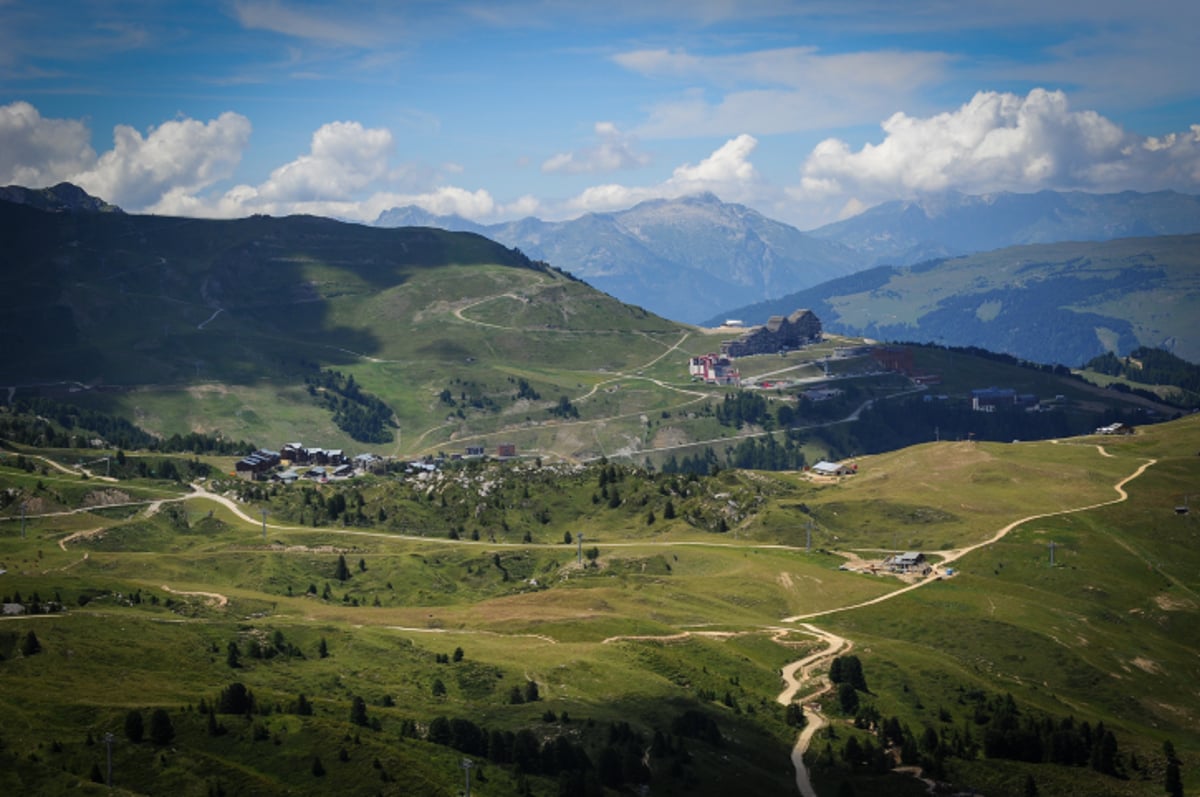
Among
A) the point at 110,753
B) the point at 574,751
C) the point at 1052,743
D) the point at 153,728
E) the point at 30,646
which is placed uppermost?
the point at 30,646

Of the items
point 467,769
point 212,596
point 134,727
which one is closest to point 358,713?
point 467,769

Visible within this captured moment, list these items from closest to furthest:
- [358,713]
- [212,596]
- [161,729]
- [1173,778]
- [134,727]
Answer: [134,727] < [161,729] < [358,713] < [1173,778] < [212,596]

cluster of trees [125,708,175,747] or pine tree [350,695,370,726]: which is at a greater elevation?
cluster of trees [125,708,175,747]

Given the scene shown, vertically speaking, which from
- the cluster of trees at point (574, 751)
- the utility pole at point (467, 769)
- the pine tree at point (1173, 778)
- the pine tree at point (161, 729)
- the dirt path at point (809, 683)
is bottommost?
the pine tree at point (1173, 778)

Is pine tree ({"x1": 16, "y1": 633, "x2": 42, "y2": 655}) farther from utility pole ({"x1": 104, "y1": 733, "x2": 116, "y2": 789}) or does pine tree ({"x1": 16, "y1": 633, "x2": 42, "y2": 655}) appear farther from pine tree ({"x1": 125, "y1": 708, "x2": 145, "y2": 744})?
utility pole ({"x1": 104, "y1": 733, "x2": 116, "y2": 789})

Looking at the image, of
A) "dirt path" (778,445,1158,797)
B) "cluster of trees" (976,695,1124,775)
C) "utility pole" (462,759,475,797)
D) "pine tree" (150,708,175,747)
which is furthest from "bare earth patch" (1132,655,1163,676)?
"pine tree" (150,708,175,747)

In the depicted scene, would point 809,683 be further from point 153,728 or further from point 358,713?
point 153,728

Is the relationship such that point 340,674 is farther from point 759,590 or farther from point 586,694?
point 759,590

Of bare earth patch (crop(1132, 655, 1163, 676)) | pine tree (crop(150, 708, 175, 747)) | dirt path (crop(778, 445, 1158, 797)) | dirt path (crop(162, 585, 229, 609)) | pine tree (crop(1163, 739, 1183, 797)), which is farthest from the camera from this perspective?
bare earth patch (crop(1132, 655, 1163, 676))

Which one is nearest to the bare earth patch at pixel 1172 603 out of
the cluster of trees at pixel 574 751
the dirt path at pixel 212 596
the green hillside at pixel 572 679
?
the green hillside at pixel 572 679

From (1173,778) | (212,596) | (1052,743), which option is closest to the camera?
(1173,778)

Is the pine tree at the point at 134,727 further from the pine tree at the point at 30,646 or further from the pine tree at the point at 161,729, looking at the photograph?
the pine tree at the point at 30,646
